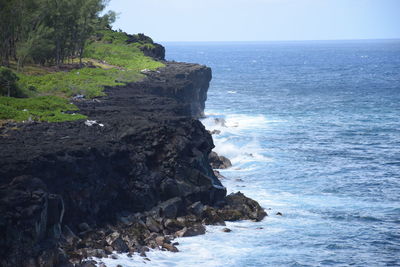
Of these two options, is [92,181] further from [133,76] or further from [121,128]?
[133,76]

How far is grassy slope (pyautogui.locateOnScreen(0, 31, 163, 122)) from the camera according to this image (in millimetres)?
41906

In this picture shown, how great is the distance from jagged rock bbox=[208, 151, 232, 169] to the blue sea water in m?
0.87

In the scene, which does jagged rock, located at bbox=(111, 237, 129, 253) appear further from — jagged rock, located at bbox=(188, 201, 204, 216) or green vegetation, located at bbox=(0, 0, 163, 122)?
green vegetation, located at bbox=(0, 0, 163, 122)

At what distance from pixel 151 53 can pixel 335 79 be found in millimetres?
61953

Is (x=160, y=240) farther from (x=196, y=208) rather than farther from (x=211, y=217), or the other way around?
(x=211, y=217)

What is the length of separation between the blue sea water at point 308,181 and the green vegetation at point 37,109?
13015 millimetres

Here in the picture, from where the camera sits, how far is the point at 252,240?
35.2 metres

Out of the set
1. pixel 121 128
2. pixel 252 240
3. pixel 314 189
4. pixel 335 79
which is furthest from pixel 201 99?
pixel 335 79

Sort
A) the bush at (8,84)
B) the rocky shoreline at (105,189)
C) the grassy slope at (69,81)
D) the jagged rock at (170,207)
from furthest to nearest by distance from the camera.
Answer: the bush at (8,84) < the grassy slope at (69,81) < the jagged rock at (170,207) < the rocky shoreline at (105,189)

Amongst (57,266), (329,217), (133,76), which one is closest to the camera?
(57,266)

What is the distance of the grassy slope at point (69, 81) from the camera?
137ft

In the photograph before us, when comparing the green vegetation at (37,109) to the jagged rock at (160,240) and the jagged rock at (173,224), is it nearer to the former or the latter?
the jagged rock at (173,224)

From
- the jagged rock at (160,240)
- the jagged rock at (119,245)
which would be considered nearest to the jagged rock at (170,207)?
the jagged rock at (160,240)


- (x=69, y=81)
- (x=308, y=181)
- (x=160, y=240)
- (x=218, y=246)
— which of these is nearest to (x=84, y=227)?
(x=160, y=240)
